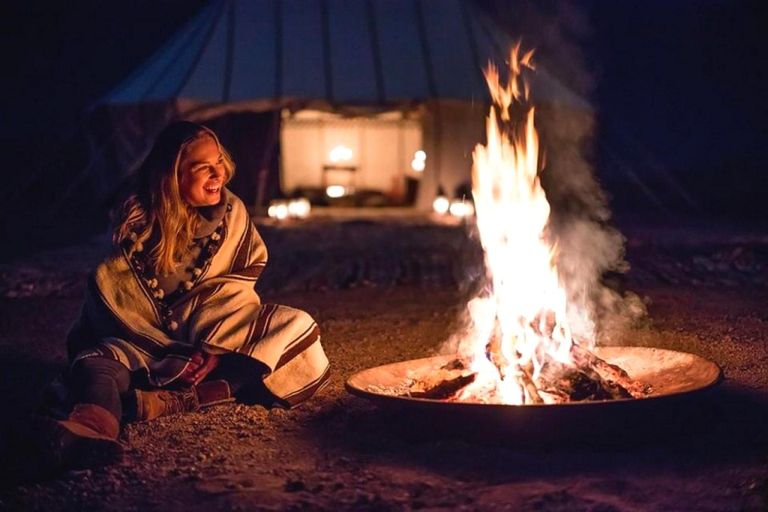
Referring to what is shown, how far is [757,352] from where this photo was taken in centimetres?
407

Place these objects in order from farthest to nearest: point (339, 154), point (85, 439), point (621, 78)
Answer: point (621, 78) < point (339, 154) < point (85, 439)

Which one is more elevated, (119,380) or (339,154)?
(339,154)

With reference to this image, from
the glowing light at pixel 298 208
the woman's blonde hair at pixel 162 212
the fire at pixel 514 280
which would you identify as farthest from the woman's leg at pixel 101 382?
the glowing light at pixel 298 208

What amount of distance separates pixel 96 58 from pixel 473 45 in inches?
305

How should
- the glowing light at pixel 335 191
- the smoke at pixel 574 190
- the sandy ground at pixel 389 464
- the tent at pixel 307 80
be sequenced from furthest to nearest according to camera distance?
the glowing light at pixel 335 191
the tent at pixel 307 80
the smoke at pixel 574 190
the sandy ground at pixel 389 464

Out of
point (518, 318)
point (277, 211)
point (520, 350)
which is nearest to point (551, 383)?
point (520, 350)

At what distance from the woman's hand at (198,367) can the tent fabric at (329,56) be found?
7.10 meters

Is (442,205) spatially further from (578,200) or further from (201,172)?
(201,172)

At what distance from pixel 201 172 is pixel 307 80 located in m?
7.46

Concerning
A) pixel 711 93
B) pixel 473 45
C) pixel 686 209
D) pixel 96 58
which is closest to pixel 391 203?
pixel 473 45

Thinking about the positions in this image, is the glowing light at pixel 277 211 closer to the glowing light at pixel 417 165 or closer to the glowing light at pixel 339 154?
the glowing light at pixel 417 165

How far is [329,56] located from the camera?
1092 cm

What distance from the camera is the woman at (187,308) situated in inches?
126

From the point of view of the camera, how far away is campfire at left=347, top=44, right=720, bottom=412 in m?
3.03
